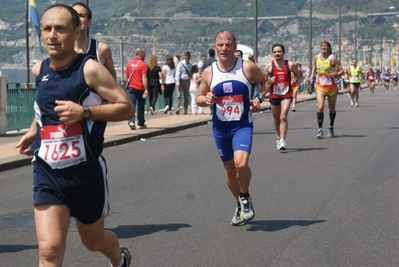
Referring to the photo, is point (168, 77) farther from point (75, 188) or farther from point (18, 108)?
point (75, 188)

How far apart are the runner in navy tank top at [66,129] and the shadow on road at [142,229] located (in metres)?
2.82

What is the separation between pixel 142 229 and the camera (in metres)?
8.62

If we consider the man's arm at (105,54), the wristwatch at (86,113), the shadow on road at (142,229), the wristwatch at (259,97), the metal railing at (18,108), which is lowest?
the shadow on road at (142,229)

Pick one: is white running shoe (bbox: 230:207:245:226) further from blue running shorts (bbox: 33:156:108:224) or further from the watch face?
the watch face

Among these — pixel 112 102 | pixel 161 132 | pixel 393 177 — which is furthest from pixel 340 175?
pixel 161 132

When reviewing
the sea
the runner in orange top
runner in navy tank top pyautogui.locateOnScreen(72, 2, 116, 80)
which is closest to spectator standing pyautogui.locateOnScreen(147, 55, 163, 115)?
the sea

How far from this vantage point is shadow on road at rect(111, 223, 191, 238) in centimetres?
840

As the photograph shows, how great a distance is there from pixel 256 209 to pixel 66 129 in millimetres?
4501

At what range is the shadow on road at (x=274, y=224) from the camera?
8.58 m

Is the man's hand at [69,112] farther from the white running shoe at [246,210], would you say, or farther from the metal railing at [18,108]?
the metal railing at [18,108]

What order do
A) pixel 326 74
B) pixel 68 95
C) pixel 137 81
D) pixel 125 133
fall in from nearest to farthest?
pixel 68 95
pixel 326 74
pixel 125 133
pixel 137 81

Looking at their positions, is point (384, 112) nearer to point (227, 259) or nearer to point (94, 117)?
point (227, 259)

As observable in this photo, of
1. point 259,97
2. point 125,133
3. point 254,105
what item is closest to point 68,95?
point 254,105

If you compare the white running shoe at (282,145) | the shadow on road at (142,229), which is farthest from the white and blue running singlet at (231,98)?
the white running shoe at (282,145)
